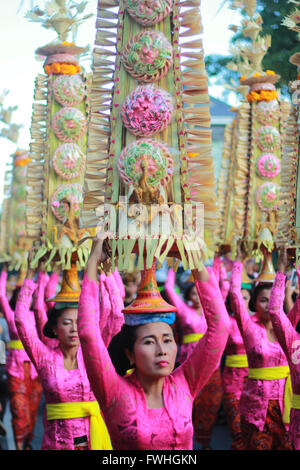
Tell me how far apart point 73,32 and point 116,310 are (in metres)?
2.47

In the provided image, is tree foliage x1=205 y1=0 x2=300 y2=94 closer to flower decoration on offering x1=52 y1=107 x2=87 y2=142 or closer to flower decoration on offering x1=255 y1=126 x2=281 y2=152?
flower decoration on offering x1=255 y1=126 x2=281 y2=152

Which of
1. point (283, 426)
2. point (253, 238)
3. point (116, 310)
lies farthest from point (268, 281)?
point (116, 310)

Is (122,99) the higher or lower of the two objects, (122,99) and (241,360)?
the higher

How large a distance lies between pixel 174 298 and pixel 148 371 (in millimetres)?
3554

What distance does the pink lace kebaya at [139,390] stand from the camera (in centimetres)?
273

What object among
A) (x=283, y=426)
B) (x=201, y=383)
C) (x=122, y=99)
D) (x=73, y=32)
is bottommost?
(x=283, y=426)

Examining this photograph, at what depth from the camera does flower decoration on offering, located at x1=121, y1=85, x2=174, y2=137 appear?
9.73 ft

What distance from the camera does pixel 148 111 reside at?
297cm

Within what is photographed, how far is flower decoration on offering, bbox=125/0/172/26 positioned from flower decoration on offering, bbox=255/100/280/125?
3.22 metres

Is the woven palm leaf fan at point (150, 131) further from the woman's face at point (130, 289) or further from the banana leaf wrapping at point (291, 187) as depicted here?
the woman's face at point (130, 289)

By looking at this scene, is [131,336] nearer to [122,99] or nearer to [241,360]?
[122,99]

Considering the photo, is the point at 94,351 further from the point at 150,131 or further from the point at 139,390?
the point at 150,131

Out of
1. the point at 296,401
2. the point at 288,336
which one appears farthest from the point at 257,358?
the point at 296,401

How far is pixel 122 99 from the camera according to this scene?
120 inches
